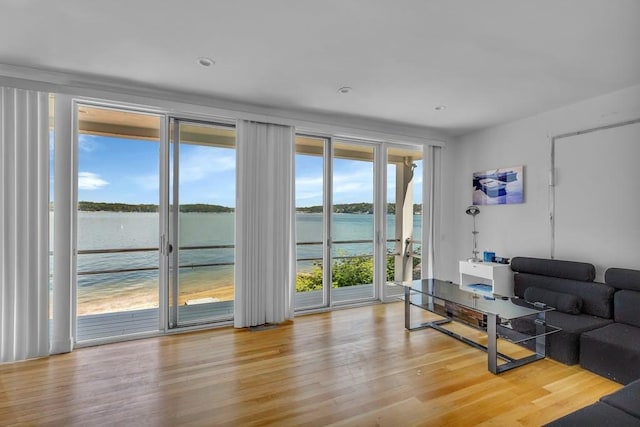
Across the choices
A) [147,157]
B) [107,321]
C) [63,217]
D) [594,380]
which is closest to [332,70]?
[147,157]

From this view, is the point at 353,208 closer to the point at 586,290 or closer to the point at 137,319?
the point at 586,290

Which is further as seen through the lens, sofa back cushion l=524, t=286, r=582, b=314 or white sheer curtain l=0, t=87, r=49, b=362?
sofa back cushion l=524, t=286, r=582, b=314

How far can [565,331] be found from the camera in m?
2.75

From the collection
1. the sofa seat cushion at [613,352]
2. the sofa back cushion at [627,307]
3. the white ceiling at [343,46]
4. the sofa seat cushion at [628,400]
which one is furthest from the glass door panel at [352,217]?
the sofa seat cushion at [628,400]

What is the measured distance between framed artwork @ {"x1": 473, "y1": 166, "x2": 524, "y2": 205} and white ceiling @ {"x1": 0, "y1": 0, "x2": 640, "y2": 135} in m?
1.02

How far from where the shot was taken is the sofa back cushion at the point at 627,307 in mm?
2799

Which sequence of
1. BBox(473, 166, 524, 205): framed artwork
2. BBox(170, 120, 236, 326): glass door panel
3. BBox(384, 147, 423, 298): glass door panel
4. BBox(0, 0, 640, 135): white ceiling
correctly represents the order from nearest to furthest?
BBox(0, 0, 640, 135): white ceiling < BBox(170, 120, 236, 326): glass door panel < BBox(473, 166, 524, 205): framed artwork < BBox(384, 147, 423, 298): glass door panel

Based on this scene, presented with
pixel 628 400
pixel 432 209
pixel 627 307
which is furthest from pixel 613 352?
pixel 432 209

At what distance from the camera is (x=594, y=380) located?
250 centimetres

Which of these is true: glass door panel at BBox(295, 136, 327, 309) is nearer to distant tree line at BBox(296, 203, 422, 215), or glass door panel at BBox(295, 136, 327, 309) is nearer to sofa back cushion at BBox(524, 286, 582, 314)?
distant tree line at BBox(296, 203, 422, 215)

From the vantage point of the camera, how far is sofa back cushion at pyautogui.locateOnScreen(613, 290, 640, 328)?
2.80m

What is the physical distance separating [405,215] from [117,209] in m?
3.91

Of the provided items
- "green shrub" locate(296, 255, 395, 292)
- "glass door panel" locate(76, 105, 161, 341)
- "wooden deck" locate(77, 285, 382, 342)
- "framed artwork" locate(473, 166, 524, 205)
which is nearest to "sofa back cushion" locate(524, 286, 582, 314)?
"framed artwork" locate(473, 166, 524, 205)

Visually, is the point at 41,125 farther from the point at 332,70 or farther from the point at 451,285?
the point at 451,285
